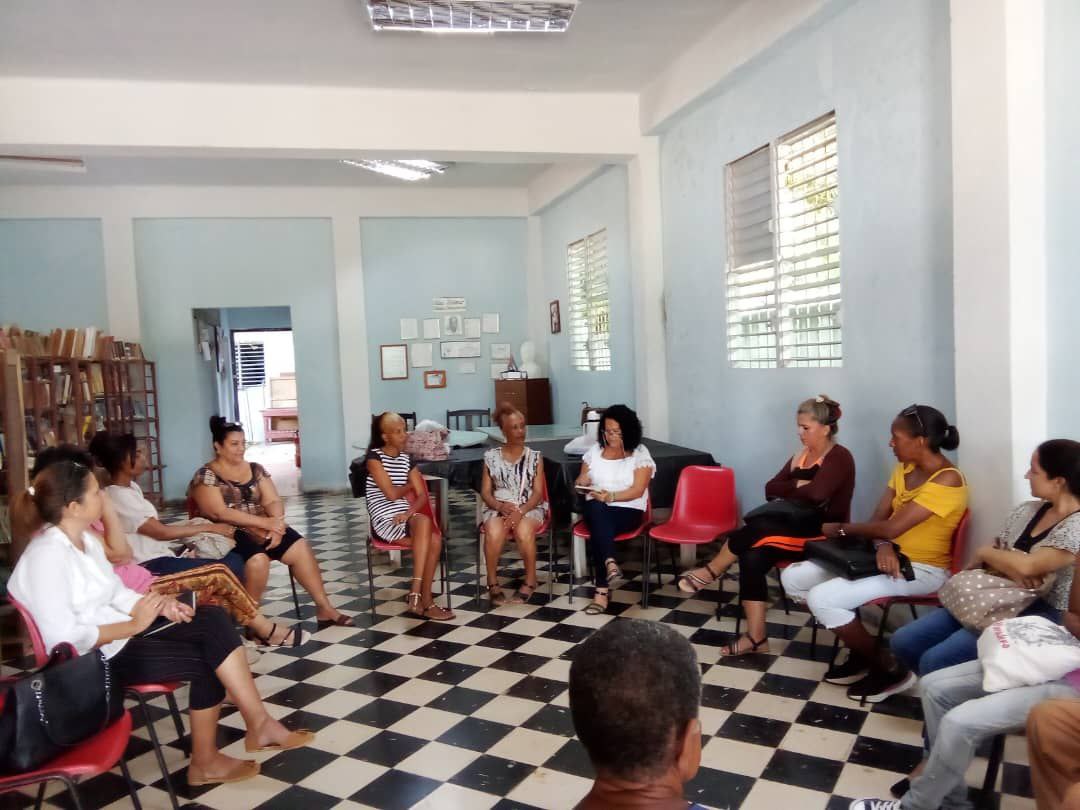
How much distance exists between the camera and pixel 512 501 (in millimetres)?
4812

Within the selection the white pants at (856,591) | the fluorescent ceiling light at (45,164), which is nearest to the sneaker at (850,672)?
the white pants at (856,591)

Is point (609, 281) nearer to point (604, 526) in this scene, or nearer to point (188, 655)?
point (604, 526)

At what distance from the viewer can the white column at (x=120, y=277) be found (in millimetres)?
8492

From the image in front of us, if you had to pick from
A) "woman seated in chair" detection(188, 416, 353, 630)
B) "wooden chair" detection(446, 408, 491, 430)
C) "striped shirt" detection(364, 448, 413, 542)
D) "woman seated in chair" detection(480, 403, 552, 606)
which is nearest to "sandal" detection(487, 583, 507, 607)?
"woman seated in chair" detection(480, 403, 552, 606)

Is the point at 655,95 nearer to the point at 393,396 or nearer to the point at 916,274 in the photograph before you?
the point at 916,274

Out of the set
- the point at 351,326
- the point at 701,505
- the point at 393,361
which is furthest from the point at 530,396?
the point at 701,505

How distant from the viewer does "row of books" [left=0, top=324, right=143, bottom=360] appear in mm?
6344

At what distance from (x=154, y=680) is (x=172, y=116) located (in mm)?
4213

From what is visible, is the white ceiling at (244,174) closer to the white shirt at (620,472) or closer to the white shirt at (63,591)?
the white shirt at (620,472)

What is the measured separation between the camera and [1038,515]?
2596 millimetres

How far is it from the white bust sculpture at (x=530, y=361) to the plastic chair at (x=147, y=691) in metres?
6.23

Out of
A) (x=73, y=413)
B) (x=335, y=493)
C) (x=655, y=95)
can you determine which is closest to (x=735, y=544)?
(x=655, y=95)

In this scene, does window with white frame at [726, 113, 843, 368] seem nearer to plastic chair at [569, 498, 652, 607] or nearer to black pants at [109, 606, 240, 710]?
plastic chair at [569, 498, 652, 607]

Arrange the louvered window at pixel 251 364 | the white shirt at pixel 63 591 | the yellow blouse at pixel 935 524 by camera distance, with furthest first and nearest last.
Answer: the louvered window at pixel 251 364, the yellow blouse at pixel 935 524, the white shirt at pixel 63 591
